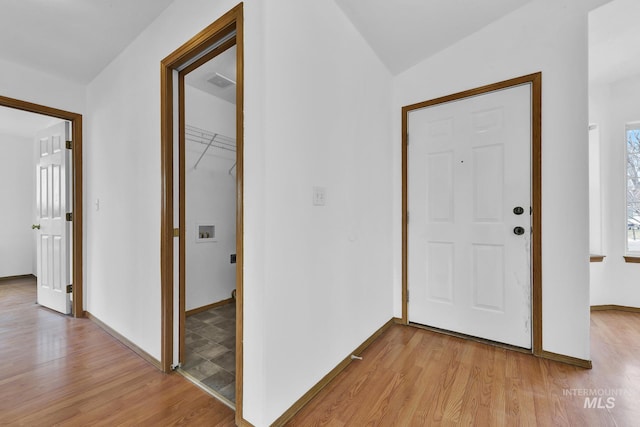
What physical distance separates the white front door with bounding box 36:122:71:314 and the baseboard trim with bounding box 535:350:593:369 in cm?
432

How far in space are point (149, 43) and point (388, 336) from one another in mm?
2971

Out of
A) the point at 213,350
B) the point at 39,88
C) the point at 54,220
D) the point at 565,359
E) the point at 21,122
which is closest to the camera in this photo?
the point at 565,359

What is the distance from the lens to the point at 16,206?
4668 millimetres

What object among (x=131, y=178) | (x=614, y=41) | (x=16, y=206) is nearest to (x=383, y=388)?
(x=131, y=178)

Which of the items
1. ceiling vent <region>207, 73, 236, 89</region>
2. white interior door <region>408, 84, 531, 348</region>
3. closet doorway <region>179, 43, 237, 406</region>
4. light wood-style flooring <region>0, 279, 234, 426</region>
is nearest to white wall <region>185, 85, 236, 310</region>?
closet doorway <region>179, 43, 237, 406</region>

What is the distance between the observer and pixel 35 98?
263 cm

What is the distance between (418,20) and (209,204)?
2.68 meters

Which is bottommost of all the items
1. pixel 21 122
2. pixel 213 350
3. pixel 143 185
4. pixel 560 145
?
pixel 213 350

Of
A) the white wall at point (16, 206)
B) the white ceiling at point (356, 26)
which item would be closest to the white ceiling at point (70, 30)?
the white ceiling at point (356, 26)

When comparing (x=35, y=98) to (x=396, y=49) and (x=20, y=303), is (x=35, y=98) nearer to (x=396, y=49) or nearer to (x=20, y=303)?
(x=20, y=303)

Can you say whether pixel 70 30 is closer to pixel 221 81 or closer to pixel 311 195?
pixel 221 81

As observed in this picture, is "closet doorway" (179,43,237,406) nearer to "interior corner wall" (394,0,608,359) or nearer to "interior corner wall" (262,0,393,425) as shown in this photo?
"interior corner wall" (262,0,393,425)

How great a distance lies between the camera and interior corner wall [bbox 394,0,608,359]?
1.92 m

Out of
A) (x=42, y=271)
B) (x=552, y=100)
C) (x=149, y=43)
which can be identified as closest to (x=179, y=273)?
(x=149, y=43)
